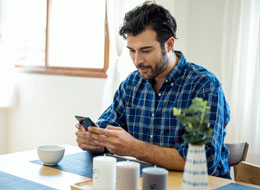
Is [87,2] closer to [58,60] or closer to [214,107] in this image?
[58,60]

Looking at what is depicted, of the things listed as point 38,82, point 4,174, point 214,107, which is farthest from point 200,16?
point 4,174

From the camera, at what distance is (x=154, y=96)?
190cm

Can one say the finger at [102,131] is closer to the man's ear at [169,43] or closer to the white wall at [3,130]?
the man's ear at [169,43]

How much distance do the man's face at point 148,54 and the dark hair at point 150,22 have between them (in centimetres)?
3

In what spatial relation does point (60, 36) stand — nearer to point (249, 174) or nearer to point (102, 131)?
point (102, 131)

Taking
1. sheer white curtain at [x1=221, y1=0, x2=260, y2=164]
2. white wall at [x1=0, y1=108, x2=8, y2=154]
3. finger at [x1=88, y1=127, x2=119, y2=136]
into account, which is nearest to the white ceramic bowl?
finger at [x1=88, y1=127, x2=119, y2=136]

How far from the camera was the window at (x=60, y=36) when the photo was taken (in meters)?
3.57

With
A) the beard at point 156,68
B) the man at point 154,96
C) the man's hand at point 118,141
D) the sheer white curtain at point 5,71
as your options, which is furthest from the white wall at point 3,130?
the man's hand at point 118,141

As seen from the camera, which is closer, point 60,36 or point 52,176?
point 52,176

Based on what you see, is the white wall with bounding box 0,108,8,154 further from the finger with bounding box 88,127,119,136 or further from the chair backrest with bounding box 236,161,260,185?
the chair backrest with bounding box 236,161,260,185

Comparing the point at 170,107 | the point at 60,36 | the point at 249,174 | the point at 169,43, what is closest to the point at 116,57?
the point at 60,36

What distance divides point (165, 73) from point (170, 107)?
210 millimetres

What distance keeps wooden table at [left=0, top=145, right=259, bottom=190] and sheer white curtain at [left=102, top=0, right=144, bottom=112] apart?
1561 millimetres

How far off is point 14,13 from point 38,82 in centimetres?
89
